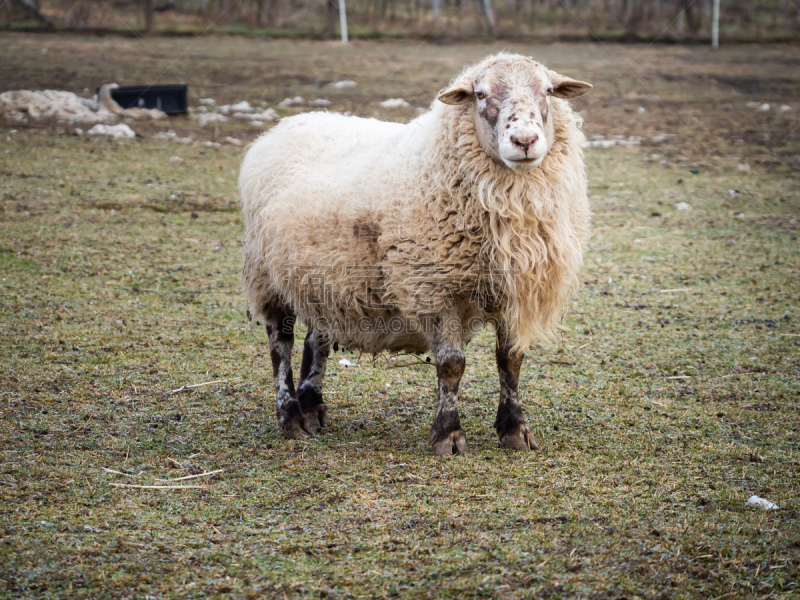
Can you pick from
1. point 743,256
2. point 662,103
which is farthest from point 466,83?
point 662,103

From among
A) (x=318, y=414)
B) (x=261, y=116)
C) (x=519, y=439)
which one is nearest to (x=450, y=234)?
(x=519, y=439)

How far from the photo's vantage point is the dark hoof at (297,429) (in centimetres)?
529

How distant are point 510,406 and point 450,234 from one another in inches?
41.5

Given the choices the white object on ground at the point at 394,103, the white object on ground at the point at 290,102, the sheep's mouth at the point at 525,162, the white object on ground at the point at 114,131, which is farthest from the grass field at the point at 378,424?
the white object on ground at the point at 394,103

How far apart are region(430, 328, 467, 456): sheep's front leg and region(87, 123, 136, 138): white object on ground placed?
1008 centimetres

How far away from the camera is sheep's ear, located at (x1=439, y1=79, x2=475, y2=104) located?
4.83 meters

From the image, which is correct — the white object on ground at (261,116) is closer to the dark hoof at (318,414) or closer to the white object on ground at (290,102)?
the white object on ground at (290,102)

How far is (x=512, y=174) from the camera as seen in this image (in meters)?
4.80

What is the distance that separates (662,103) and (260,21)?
43.2ft

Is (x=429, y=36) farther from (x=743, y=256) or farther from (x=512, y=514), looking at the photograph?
(x=512, y=514)

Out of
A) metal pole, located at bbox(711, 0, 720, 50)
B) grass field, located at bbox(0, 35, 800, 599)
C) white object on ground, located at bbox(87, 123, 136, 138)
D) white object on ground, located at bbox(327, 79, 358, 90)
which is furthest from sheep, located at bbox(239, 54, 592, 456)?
metal pole, located at bbox(711, 0, 720, 50)

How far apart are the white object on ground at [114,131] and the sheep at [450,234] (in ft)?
29.4

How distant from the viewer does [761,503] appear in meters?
4.17

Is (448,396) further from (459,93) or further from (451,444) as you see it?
(459,93)
